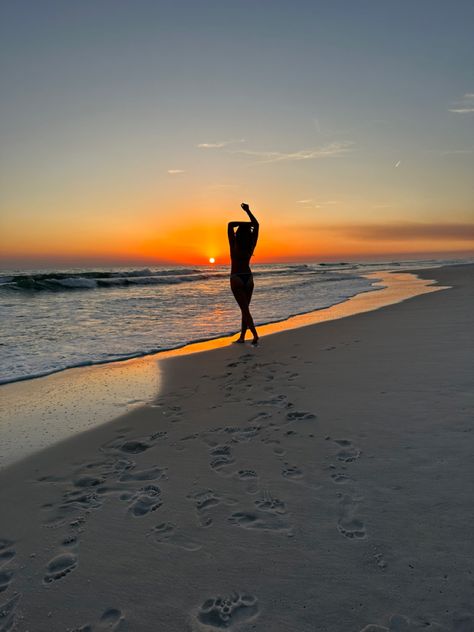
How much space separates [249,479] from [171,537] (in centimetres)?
78

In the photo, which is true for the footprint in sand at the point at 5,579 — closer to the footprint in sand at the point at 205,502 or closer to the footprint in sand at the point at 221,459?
the footprint in sand at the point at 205,502

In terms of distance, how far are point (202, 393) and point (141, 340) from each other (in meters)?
4.37

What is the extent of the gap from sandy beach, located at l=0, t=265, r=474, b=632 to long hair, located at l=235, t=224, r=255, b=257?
427cm

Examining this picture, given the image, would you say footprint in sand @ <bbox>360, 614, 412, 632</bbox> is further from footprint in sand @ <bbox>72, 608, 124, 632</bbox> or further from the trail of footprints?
footprint in sand @ <bbox>72, 608, 124, 632</bbox>

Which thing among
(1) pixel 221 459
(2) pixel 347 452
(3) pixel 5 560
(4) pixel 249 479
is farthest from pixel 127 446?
(2) pixel 347 452

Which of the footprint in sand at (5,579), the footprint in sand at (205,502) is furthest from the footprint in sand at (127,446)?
the footprint in sand at (5,579)

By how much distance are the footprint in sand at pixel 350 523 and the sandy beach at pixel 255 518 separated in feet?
0.03

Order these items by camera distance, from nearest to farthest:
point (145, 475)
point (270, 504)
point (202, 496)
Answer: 1. point (270, 504)
2. point (202, 496)
3. point (145, 475)

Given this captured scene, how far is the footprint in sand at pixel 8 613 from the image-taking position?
1.86 meters

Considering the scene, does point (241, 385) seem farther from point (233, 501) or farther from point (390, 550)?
point (390, 550)

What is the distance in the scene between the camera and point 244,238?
27.7ft

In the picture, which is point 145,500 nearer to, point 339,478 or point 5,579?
point 5,579

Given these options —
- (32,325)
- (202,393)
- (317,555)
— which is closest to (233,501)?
(317,555)

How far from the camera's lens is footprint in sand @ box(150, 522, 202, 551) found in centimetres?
231
